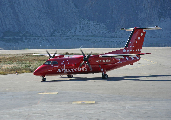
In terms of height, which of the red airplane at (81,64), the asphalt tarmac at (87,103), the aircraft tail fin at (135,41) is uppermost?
the aircraft tail fin at (135,41)

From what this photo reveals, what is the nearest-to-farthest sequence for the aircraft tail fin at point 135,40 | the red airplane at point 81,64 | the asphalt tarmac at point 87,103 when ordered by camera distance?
the asphalt tarmac at point 87,103, the red airplane at point 81,64, the aircraft tail fin at point 135,40

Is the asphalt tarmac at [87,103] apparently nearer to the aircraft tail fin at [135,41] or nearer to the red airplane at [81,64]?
the red airplane at [81,64]

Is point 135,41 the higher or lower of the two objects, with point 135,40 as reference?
lower

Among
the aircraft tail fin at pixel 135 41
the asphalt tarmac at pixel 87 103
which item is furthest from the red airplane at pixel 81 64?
the asphalt tarmac at pixel 87 103

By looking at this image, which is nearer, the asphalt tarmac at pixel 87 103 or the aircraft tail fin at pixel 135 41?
the asphalt tarmac at pixel 87 103

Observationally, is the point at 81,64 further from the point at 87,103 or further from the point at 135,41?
the point at 87,103

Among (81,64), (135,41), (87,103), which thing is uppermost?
(135,41)

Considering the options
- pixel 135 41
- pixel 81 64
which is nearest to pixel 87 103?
pixel 81 64

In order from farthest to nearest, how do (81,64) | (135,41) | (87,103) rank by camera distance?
(135,41) < (81,64) < (87,103)

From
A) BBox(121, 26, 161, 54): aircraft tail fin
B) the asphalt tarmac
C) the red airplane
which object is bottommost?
the asphalt tarmac

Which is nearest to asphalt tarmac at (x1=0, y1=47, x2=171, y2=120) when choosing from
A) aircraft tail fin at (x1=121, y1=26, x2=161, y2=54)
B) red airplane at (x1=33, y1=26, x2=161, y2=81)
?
red airplane at (x1=33, y1=26, x2=161, y2=81)

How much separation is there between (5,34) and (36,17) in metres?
22.2

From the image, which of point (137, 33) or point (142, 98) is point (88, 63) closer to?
point (137, 33)

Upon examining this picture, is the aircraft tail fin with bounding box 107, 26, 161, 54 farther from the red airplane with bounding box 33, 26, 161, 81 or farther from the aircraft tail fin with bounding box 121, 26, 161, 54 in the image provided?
the red airplane with bounding box 33, 26, 161, 81
